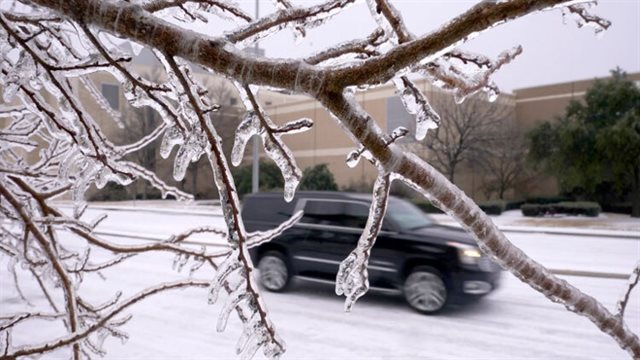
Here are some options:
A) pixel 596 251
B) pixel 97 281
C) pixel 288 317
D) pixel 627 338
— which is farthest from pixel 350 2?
pixel 596 251

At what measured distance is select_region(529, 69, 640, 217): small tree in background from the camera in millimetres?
24500

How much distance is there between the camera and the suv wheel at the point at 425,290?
729cm

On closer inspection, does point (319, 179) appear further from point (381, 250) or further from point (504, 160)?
point (381, 250)

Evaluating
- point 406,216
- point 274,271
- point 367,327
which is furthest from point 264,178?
point 367,327

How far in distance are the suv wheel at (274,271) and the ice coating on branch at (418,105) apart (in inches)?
284

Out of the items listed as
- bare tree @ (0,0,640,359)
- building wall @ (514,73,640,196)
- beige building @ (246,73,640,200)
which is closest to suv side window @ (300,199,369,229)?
bare tree @ (0,0,640,359)

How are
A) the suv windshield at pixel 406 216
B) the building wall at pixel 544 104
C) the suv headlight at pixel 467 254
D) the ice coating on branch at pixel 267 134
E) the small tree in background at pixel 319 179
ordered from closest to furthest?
1. the ice coating on branch at pixel 267 134
2. the suv headlight at pixel 467 254
3. the suv windshield at pixel 406 216
4. the building wall at pixel 544 104
5. the small tree in background at pixel 319 179

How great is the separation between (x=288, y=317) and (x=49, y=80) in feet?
18.7

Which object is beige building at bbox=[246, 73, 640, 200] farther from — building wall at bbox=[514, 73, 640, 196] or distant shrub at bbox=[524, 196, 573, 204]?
distant shrub at bbox=[524, 196, 573, 204]

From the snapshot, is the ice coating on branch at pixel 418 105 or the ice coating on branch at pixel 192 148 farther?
the ice coating on branch at pixel 418 105

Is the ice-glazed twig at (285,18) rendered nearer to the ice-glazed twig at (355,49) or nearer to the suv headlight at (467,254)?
the ice-glazed twig at (355,49)

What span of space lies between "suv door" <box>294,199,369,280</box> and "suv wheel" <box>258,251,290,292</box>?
0.32m

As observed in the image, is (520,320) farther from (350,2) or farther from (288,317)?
(350,2)

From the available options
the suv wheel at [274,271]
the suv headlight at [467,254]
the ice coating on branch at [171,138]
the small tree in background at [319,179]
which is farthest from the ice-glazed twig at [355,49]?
the small tree in background at [319,179]
